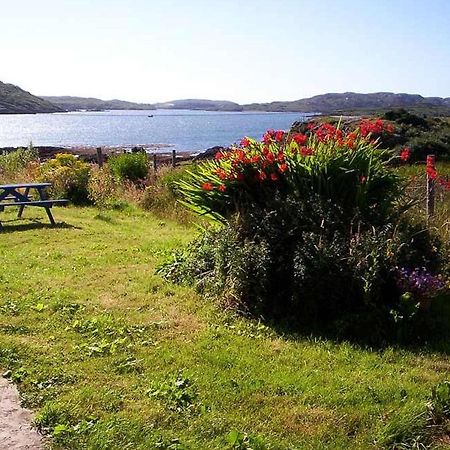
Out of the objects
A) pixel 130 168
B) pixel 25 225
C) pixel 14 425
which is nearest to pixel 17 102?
pixel 130 168

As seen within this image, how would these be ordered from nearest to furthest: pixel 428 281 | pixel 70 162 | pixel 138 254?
pixel 428 281
pixel 138 254
pixel 70 162

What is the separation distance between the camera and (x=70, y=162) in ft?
48.0

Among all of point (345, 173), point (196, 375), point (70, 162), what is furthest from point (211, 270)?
point (70, 162)

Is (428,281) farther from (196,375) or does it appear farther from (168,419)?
(168,419)

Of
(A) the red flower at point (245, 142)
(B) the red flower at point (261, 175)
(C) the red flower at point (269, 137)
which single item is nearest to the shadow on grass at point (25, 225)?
(A) the red flower at point (245, 142)

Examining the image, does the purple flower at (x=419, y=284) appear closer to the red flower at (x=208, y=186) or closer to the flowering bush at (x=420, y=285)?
the flowering bush at (x=420, y=285)

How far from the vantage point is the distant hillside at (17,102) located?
488 feet

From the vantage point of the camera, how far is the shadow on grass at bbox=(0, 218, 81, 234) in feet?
34.1

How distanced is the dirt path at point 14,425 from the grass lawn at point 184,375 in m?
0.08

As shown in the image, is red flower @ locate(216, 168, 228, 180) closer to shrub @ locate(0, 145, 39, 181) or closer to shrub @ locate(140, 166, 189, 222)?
shrub @ locate(140, 166, 189, 222)

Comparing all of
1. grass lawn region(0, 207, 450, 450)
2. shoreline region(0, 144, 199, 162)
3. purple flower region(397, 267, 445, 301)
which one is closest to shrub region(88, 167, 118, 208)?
shoreline region(0, 144, 199, 162)

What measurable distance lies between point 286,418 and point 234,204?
3.12 m

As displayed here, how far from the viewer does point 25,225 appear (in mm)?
10789

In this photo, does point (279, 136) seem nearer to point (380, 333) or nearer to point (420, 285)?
point (420, 285)
